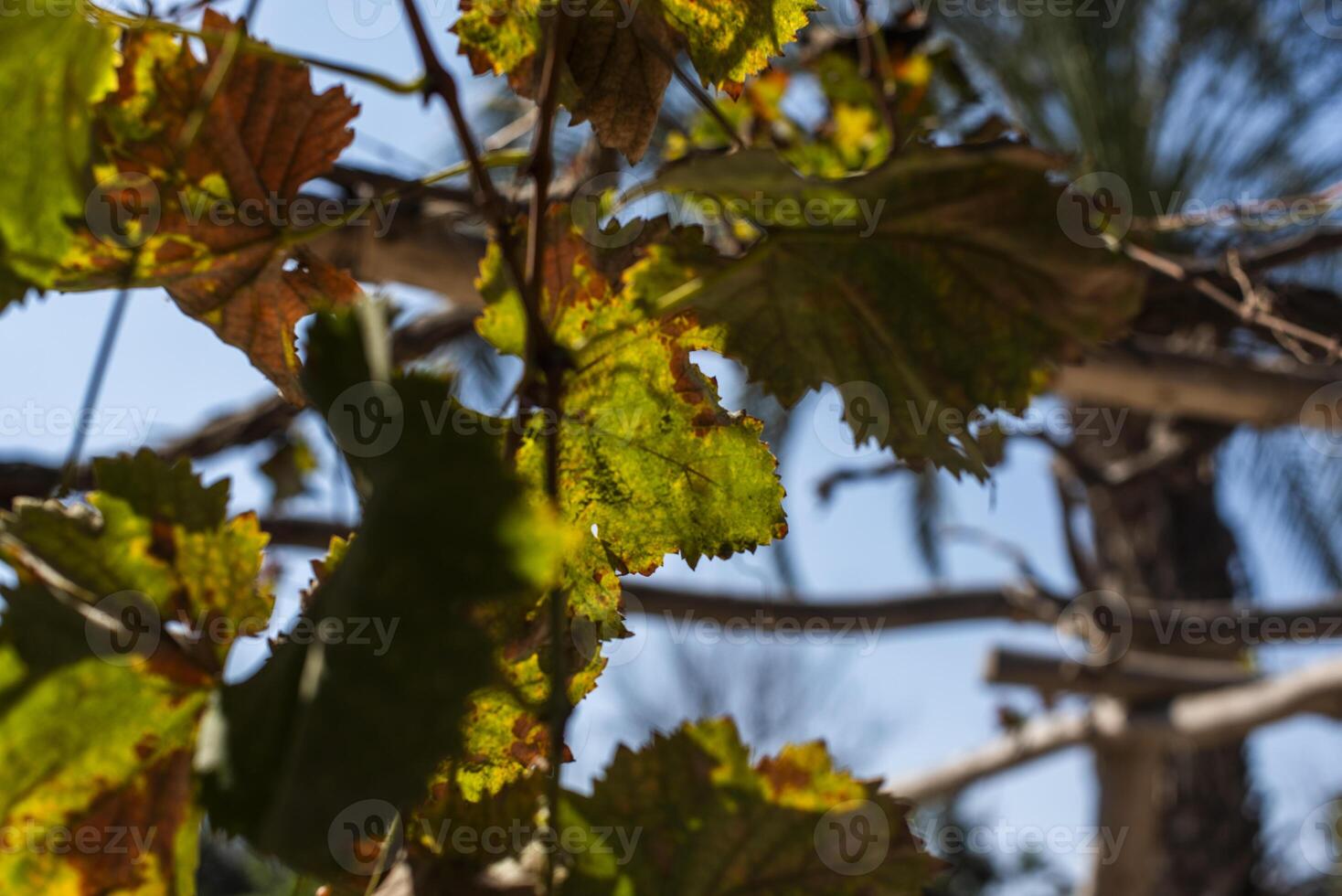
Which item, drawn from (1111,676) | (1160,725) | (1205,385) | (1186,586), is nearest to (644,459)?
(1205,385)

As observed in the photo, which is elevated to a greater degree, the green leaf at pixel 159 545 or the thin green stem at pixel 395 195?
the thin green stem at pixel 395 195

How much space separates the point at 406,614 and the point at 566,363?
14 cm

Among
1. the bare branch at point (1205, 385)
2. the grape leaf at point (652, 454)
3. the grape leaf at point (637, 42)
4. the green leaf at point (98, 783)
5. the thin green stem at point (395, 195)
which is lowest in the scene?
the green leaf at point (98, 783)

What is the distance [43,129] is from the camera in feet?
0.99

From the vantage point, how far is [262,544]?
1.18ft

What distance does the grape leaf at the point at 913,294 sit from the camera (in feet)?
1.35

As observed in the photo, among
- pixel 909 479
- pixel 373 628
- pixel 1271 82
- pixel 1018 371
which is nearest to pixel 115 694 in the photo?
pixel 373 628

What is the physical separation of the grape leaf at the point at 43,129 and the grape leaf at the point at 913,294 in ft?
0.62

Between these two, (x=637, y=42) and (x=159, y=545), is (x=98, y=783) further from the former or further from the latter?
(x=637, y=42)

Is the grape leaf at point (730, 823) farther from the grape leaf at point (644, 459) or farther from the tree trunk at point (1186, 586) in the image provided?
the tree trunk at point (1186, 586)

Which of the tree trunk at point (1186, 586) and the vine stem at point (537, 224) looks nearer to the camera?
the vine stem at point (537, 224)

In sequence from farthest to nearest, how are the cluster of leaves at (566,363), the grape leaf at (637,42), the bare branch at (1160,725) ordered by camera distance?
the bare branch at (1160,725), the grape leaf at (637,42), the cluster of leaves at (566,363)

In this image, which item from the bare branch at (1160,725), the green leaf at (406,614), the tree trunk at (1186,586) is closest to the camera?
the green leaf at (406,614)

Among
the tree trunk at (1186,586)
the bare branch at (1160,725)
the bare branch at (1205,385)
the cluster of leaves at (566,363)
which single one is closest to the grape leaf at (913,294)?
the cluster of leaves at (566,363)
